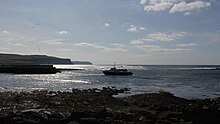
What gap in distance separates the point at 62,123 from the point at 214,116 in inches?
425

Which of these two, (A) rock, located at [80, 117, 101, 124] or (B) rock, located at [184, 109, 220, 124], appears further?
(B) rock, located at [184, 109, 220, 124]

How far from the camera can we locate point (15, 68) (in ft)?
439

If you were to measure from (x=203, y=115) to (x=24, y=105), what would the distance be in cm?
1839

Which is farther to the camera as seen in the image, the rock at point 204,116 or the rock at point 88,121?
the rock at point 204,116

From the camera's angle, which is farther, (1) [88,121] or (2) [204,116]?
(2) [204,116]

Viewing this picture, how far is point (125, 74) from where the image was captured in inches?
5404

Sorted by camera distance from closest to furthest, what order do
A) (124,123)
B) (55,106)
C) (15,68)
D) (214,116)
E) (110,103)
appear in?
(124,123)
(214,116)
(55,106)
(110,103)
(15,68)

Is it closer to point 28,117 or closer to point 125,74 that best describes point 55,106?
point 28,117

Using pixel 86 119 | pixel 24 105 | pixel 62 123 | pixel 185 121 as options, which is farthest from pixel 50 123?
pixel 24 105

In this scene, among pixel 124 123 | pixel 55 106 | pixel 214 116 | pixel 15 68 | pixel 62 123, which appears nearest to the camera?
pixel 62 123

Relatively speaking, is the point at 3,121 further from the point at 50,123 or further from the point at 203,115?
the point at 203,115

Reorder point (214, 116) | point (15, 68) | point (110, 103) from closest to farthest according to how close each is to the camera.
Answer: point (214, 116)
point (110, 103)
point (15, 68)

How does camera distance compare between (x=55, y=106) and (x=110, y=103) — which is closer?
(x=55, y=106)

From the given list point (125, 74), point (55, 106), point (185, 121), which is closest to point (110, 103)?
point (55, 106)
